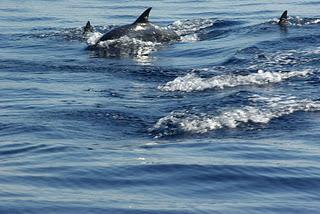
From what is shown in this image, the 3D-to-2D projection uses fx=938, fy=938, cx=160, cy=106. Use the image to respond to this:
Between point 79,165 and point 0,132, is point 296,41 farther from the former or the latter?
point 79,165

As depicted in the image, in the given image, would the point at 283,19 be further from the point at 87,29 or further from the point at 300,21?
the point at 87,29

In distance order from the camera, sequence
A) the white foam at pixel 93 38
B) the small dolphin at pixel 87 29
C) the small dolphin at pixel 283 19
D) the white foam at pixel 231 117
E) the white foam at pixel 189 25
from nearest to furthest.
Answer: the white foam at pixel 231 117 < the white foam at pixel 93 38 < the small dolphin at pixel 87 29 < the small dolphin at pixel 283 19 < the white foam at pixel 189 25

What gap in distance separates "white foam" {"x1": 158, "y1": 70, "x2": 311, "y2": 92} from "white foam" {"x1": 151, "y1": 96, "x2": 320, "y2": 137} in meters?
2.11

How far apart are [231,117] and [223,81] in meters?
3.63

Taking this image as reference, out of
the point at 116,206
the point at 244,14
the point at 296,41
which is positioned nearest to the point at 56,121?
the point at 116,206

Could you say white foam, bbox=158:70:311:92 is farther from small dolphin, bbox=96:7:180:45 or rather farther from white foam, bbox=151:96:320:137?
small dolphin, bbox=96:7:180:45

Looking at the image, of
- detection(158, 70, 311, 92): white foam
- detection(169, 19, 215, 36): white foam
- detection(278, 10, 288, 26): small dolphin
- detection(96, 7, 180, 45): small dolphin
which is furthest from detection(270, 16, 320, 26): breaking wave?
detection(158, 70, 311, 92): white foam

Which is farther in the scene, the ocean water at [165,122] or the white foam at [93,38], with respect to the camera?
the white foam at [93,38]

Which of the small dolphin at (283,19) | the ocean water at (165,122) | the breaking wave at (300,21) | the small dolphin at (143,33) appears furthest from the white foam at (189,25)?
the small dolphin at (283,19)

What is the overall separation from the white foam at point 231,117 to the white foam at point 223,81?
6.91 feet

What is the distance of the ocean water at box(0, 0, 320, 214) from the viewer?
8.98 m

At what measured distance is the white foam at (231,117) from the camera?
13094mm

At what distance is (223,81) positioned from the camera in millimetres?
17250

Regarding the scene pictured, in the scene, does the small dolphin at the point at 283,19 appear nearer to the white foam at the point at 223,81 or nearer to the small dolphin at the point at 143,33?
the small dolphin at the point at 143,33
